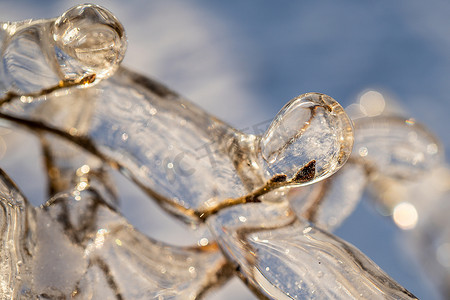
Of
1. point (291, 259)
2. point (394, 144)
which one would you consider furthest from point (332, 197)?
point (291, 259)

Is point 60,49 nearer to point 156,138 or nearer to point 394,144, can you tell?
point 156,138

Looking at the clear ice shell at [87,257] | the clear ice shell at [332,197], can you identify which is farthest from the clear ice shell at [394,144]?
the clear ice shell at [87,257]

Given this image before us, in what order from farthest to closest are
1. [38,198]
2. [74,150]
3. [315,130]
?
[38,198], [74,150], [315,130]

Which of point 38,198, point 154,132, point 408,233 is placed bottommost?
point 38,198

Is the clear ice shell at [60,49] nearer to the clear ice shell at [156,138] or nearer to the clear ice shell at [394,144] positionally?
the clear ice shell at [156,138]

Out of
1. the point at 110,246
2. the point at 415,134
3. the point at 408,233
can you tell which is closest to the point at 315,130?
the point at 110,246

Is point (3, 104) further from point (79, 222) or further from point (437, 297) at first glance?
point (437, 297)
